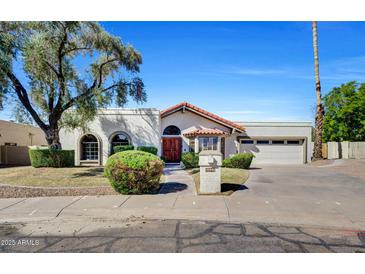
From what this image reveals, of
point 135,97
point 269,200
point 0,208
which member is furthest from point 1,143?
point 269,200

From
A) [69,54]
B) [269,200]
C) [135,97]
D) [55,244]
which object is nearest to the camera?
[55,244]

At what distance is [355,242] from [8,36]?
15.1 metres

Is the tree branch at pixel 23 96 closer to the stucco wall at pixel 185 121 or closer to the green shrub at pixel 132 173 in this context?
the stucco wall at pixel 185 121

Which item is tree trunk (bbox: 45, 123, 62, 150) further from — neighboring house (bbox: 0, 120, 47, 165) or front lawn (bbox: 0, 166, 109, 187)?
neighboring house (bbox: 0, 120, 47, 165)

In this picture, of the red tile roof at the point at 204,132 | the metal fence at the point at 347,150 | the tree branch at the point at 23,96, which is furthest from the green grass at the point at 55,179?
the metal fence at the point at 347,150

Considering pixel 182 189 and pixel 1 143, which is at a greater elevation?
pixel 1 143

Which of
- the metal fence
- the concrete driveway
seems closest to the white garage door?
the metal fence

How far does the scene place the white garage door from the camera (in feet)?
61.7

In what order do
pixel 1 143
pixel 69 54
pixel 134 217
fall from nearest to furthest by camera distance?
pixel 134 217, pixel 69 54, pixel 1 143

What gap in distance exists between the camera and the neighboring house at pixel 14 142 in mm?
18312

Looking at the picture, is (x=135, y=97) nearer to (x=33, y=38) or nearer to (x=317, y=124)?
(x=33, y=38)

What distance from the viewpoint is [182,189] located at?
28.2 feet

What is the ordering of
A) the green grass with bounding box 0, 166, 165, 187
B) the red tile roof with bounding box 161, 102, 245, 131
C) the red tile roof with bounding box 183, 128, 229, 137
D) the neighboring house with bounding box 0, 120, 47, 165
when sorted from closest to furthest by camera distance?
the green grass with bounding box 0, 166, 165, 187, the red tile roof with bounding box 183, 128, 229, 137, the red tile roof with bounding box 161, 102, 245, 131, the neighboring house with bounding box 0, 120, 47, 165

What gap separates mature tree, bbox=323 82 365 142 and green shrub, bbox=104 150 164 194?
20.8 meters
